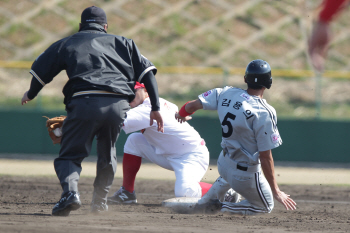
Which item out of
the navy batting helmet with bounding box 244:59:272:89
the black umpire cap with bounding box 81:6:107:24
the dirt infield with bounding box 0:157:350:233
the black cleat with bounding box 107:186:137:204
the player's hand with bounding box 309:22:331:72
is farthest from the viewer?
the black cleat with bounding box 107:186:137:204

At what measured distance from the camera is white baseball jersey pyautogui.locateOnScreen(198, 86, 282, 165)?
4.73m

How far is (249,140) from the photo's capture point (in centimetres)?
486

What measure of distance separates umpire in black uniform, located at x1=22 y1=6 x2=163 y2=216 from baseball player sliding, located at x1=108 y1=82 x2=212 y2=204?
922 millimetres

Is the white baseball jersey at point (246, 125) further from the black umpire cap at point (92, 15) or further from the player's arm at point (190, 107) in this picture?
the black umpire cap at point (92, 15)

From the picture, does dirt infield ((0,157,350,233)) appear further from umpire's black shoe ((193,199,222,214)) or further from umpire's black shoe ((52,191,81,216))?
umpire's black shoe ((193,199,222,214))

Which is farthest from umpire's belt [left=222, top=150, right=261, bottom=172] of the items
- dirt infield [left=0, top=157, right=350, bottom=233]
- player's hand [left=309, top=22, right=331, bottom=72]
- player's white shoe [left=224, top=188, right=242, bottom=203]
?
player's hand [left=309, top=22, right=331, bottom=72]

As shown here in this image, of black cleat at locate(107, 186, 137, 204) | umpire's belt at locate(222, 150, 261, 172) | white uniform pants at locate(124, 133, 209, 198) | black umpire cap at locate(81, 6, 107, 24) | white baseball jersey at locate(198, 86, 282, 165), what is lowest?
black cleat at locate(107, 186, 137, 204)

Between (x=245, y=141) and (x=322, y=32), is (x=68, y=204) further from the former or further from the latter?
(x=322, y=32)

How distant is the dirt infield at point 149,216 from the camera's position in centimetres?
398

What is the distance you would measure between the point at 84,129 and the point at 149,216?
1.11 m

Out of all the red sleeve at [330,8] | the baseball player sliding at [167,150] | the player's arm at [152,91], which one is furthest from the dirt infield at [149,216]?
the red sleeve at [330,8]

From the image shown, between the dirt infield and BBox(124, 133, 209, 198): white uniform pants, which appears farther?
BBox(124, 133, 209, 198): white uniform pants

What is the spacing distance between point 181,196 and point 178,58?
1468cm

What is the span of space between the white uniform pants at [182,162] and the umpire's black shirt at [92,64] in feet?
4.74
